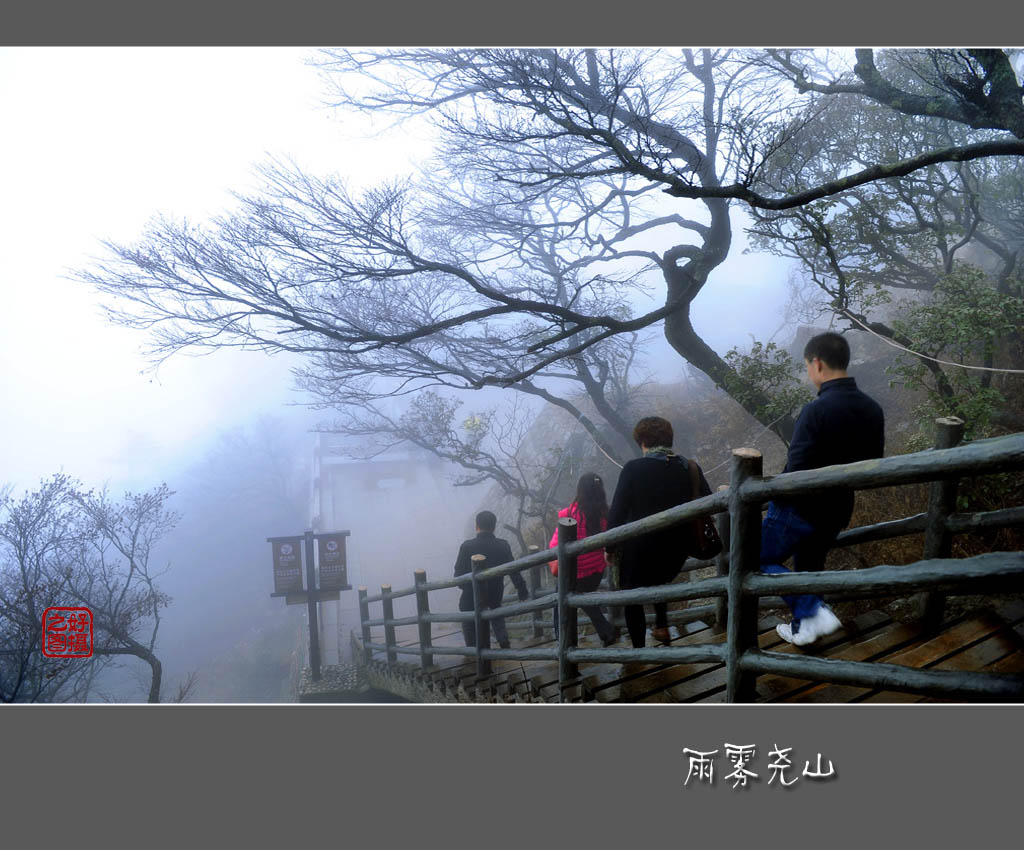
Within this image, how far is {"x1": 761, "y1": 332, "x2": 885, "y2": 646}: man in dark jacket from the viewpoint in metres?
1.79

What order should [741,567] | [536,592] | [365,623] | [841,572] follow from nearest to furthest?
[841,572]
[741,567]
[536,592]
[365,623]

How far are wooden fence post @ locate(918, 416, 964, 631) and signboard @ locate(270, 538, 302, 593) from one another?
2954 millimetres

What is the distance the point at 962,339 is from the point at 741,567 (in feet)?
6.73

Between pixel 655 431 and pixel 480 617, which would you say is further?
pixel 480 617

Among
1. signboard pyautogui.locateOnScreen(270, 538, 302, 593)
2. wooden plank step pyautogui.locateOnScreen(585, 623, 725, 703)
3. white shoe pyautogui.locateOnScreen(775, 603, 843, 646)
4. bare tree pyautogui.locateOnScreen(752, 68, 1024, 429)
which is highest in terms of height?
bare tree pyautogui.locateOnScreen(752, 68, 1024, 429)

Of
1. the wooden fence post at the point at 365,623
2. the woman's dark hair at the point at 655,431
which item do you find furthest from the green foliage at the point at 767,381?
the wooden fence post at the point at 365,623

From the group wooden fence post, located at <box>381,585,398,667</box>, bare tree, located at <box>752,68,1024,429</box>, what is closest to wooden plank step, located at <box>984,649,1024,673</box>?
bare tree, located at <box>752,68,1024,429</box>

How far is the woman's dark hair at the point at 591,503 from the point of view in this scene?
2.79m

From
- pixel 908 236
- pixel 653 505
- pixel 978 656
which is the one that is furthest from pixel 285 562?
pixel 908 236

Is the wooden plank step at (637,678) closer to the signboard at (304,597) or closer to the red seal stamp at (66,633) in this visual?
the signboard at (304,597)

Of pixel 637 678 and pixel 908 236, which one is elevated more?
pixel 908 236

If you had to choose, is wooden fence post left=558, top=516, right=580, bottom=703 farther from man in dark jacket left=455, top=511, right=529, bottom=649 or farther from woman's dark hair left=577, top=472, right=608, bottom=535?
man in dark jacket left=455, top=511, right=529, bottom=649

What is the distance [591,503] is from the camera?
280 centimetres

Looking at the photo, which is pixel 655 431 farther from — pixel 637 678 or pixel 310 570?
pixel 310 570
